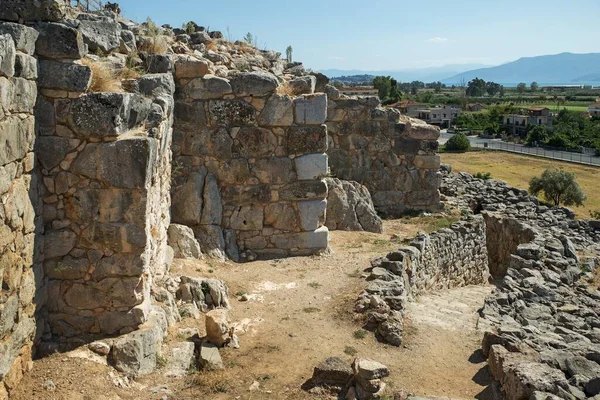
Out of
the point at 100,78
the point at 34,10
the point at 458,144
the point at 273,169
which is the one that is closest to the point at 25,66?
the point at 34,10

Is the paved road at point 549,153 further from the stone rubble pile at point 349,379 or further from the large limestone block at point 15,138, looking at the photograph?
the large limestone block at point 15,138

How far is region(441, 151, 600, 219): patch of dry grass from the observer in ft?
128

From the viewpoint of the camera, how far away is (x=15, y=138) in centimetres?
529

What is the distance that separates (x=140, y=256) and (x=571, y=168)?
47.5 m

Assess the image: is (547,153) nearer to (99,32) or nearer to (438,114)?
(438,114)

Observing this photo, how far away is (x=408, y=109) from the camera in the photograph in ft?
248

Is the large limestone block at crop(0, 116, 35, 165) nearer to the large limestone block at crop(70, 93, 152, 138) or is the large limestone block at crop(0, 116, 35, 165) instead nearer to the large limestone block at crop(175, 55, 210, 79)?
the large limestone block at crop(70, 93, 152, 138)

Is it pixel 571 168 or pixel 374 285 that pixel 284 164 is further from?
pixel 571 168

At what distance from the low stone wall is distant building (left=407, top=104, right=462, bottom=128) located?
64.5m

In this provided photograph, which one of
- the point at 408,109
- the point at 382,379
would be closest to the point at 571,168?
the point at 408,109

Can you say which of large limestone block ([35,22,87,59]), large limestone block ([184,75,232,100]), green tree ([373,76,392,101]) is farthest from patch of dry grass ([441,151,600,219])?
large limestone block ([35,22,87,59])

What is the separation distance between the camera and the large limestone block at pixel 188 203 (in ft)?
31.5

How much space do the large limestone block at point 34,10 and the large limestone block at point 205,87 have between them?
12.1 feet

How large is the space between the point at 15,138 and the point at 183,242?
397 cm
